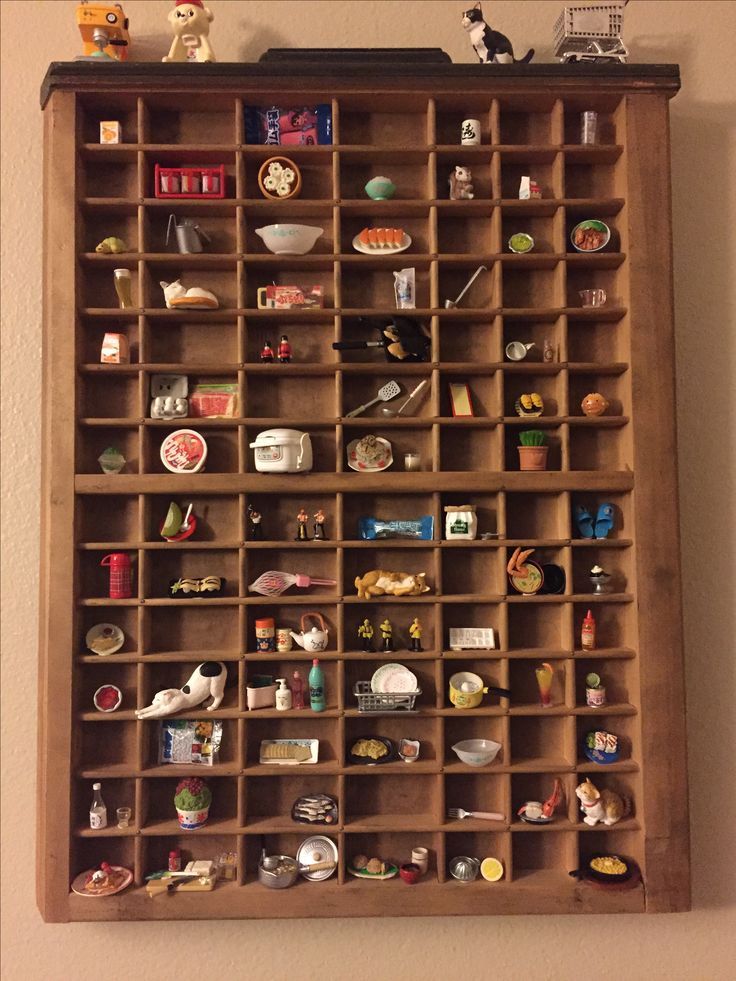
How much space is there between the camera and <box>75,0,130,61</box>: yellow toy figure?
1.64 metres

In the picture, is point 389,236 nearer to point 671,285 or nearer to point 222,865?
point 671,285

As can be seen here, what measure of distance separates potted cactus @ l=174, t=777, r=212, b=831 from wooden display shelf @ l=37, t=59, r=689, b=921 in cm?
4

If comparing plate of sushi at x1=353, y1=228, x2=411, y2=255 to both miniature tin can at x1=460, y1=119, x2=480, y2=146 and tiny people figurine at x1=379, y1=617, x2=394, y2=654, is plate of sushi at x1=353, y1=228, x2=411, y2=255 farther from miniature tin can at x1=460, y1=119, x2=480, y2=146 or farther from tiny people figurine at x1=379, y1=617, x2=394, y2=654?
tiny people figurine at x1=379, y1=617, x2=394, y2=654

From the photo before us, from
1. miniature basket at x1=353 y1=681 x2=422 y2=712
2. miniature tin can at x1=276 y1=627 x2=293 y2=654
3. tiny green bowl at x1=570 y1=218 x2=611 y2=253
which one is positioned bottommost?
miniature basket at x1=353 y1=681 x2=422 y2=712

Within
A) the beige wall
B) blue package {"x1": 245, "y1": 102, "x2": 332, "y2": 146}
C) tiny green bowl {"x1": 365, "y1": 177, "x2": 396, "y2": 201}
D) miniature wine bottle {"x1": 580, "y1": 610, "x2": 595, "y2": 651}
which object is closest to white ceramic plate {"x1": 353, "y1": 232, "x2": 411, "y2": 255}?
tiny green bowl {"x1": 365, "y1": 177, "x2": 396, "y2": 201}

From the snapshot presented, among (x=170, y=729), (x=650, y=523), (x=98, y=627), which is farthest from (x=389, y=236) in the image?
(x=170, y=729)

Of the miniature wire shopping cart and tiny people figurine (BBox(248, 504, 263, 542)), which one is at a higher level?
the miniature wire shopping cart

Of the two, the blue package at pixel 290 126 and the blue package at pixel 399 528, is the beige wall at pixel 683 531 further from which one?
the blue package at pixel 399 528

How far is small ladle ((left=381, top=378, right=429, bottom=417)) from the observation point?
168cm

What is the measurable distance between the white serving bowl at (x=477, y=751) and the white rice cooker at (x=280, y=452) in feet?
2.54

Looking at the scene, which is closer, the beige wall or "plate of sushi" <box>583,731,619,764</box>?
"plate of sushi" <box>583,731,619,764</box>

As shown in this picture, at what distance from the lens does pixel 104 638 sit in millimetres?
1608

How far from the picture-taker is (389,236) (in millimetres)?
1658

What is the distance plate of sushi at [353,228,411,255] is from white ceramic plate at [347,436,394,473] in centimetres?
47
